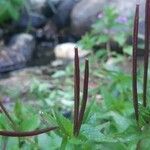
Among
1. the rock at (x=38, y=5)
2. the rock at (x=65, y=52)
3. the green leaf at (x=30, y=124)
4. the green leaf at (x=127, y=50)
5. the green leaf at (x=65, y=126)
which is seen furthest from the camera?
the rock at (x=38, y=5)

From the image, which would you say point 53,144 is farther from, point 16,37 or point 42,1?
point 42,1

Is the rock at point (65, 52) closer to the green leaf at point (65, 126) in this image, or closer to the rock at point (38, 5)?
the rock at point (38, 5)

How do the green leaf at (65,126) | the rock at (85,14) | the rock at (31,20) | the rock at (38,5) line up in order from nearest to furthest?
1. the green leaf at (65,126)
2. the rock at (85,14)
3. the rock at (31,20)
4. the rock at (38,5)

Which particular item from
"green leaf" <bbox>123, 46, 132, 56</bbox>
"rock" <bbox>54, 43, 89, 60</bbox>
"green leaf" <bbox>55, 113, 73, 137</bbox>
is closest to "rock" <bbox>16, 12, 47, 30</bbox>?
"rock" <bbox>54, 43, 89, 60</bbox>

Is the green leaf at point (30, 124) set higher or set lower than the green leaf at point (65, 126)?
lower

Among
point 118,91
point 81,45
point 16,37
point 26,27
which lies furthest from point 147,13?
point 26,27

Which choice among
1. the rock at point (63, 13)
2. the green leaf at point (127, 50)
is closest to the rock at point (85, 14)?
the rock at point (63, 13)

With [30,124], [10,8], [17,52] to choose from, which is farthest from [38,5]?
[30,124]
